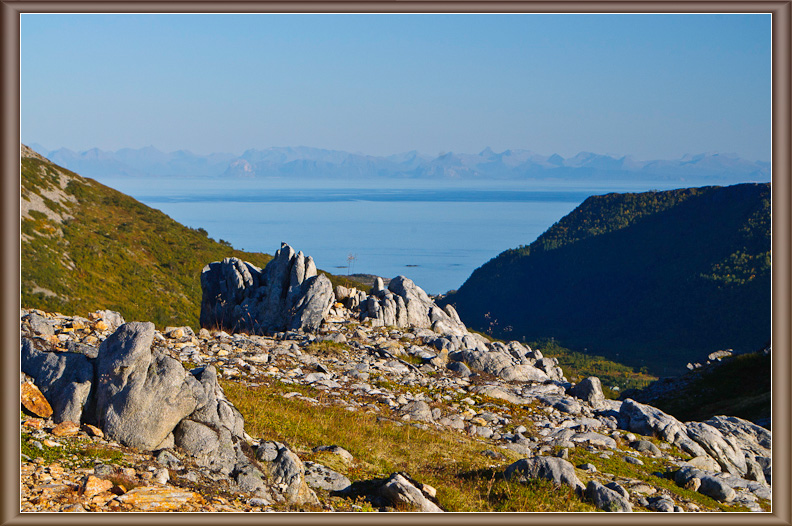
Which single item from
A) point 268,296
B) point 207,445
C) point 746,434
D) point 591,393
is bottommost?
point 746,434

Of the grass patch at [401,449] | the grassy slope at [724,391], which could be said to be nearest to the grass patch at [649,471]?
the grass patch at [401,449]

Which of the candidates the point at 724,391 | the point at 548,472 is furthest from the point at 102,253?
the point at 548,472

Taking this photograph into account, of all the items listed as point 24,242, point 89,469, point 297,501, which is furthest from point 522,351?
point 24,242

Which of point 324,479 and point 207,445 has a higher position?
point 207,445

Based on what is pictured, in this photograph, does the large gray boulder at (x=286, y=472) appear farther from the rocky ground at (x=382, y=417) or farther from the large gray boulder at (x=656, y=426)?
the large gray boulder at (x=656, y=426)

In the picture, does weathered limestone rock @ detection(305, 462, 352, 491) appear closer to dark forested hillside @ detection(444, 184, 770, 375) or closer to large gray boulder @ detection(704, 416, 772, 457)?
large gray boulder @ detection(704, 416, 772, 457)

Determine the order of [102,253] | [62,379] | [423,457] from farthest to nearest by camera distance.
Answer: [102,253] < [423,457] < [62,379]

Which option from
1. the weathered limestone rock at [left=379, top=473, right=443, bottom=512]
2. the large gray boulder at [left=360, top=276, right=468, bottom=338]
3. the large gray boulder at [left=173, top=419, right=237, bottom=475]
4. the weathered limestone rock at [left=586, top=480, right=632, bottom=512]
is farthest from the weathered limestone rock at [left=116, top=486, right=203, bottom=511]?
the large gray boulder at [left=360, top=276, right=468, bottom=338]

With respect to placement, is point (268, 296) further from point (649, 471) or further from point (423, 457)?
point (649, 471)

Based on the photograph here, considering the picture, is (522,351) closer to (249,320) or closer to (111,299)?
(249,320)
